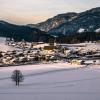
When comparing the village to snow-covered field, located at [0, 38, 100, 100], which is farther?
the village

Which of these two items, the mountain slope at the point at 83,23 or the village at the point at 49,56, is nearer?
the village at the point at 49,56

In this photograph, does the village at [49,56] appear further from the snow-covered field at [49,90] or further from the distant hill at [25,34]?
the distant hill at [25,34]

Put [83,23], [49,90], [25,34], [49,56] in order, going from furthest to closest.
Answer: [83,23]
[25,34]
[49,56]
[49,90]

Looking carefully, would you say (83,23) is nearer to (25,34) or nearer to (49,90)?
(25,34)

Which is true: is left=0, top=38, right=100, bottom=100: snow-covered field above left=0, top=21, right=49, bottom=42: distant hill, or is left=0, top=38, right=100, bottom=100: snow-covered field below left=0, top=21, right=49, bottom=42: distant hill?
below

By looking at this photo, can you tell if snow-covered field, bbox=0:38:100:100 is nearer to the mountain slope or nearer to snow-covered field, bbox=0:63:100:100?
snow-covered field, bbox=0:63:100:100

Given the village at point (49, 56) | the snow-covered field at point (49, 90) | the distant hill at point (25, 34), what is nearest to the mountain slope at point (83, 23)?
the distant hill at point (25, 34)

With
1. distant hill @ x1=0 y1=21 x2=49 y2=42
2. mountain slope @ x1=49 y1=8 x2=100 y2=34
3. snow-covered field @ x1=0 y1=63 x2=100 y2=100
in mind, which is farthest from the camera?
mountain slope @ x1=49 y1=8 x2=100 y2=34

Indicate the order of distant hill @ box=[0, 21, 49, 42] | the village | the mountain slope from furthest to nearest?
the mountain slope
distant hill @ box=[0, 21, 49, 42]
the village

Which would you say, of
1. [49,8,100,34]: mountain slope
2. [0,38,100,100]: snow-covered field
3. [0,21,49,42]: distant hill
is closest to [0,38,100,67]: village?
[0,38,100,100]: snow-covered field

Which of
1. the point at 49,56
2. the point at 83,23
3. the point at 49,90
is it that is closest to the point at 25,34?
the point at 83,23

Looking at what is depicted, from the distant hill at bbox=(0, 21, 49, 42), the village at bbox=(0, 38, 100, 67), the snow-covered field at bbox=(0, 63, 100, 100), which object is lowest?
the snow-covered field at bbox=(0, 63, 100, 100)

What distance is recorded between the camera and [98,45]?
84.5 m

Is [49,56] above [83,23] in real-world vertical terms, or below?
below
